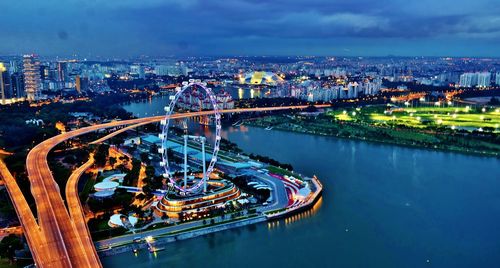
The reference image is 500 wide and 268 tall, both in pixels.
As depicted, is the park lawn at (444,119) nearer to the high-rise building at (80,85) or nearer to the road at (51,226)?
the road at (51,226)

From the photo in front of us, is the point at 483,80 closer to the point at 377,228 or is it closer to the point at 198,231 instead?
the point at 377,228

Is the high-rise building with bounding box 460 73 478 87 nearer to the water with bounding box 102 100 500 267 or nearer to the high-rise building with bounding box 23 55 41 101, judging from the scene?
the water with bounding box 102 100 500 267

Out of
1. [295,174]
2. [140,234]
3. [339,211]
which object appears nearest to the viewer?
[140,234]

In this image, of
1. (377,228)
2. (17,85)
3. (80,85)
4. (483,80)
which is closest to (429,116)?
(377,228)

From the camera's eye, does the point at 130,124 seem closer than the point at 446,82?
Yes

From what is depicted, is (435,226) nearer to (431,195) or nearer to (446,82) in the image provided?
(431,195)

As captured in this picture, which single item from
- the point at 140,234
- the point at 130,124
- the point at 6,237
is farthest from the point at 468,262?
the point at 130,124

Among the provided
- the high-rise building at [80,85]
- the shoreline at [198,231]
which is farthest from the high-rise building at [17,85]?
the shoreline at [198,231]
